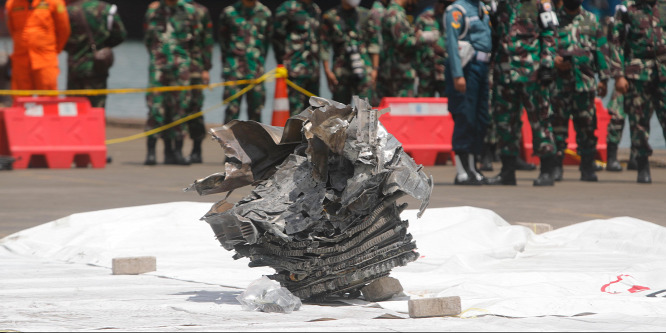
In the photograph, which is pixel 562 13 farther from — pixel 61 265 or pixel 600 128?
pixel 61 265

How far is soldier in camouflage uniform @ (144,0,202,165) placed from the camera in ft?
47.2

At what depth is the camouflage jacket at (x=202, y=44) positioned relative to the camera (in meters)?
14.6

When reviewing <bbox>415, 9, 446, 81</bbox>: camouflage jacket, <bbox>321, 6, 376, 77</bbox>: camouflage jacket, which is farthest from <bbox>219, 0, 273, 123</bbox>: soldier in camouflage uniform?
<bbox>415, 9, 446, 81</bbox>: camouflage jacket

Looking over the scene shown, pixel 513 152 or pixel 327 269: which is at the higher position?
pixel 327 269

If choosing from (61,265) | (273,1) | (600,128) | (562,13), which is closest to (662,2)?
(562,13)

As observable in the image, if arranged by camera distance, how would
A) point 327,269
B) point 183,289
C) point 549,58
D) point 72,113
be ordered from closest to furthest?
point 327,269 → point 183,289 → point 549,58 → point 72,113

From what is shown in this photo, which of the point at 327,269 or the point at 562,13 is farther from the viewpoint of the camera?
the point at 562,13

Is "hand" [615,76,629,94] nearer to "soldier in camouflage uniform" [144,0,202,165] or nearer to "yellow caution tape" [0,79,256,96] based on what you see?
"yellow caution tape" [0,79,256,96]

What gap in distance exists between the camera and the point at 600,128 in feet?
49.7

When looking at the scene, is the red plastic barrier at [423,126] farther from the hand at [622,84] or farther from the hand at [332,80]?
the hand at [622,84]

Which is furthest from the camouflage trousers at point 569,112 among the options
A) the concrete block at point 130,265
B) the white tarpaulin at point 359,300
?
the concrete block at point 130,265

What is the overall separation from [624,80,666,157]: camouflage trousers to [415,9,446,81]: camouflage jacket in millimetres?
3556

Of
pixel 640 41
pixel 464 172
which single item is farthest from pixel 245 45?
pixel 640 41

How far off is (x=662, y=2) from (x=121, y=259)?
288 inches
